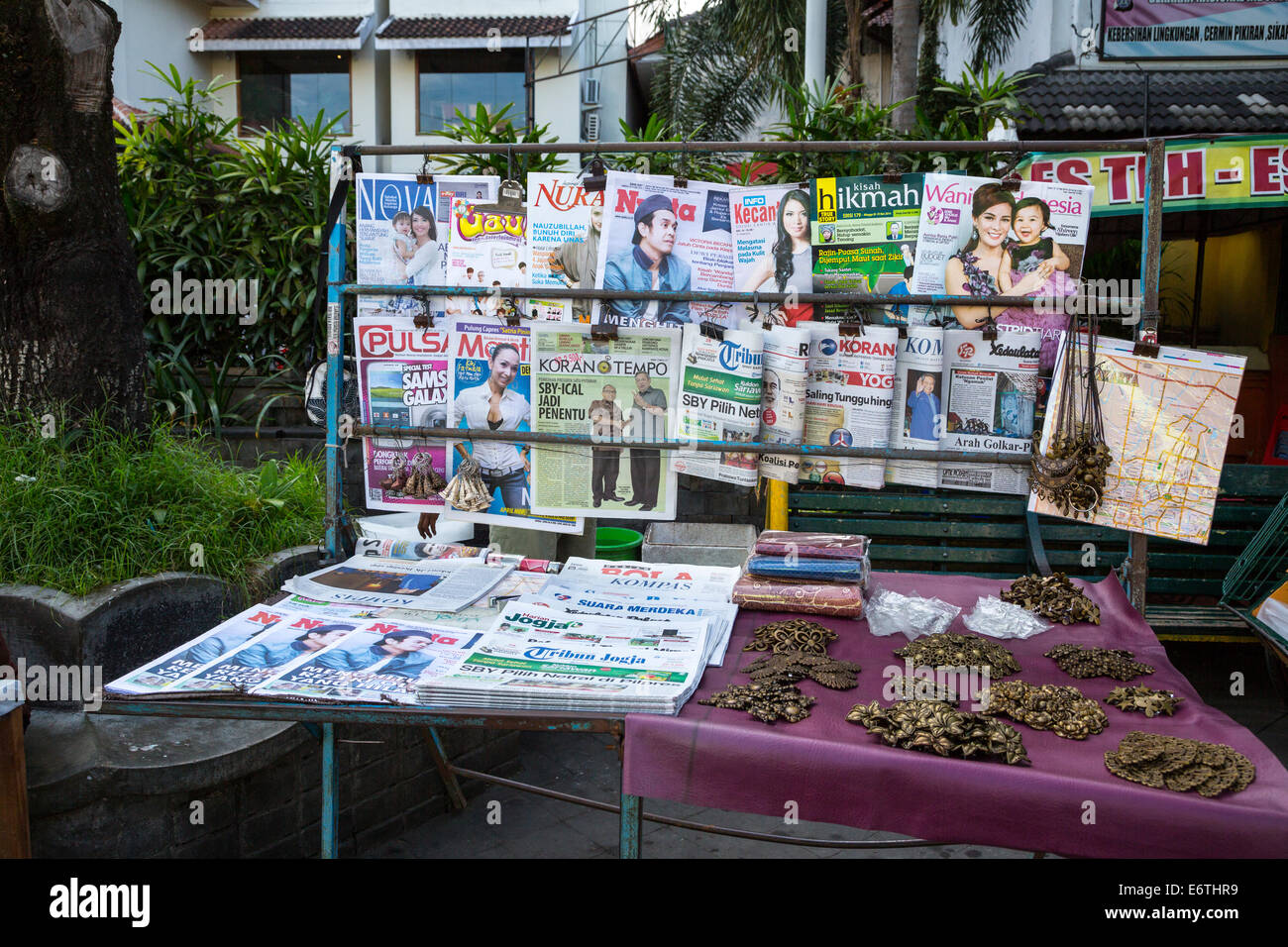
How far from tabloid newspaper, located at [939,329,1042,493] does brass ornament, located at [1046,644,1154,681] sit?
19.3 inches

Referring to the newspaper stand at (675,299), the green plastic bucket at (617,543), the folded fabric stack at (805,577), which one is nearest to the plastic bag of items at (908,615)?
the folded fabric stack at (805,577)

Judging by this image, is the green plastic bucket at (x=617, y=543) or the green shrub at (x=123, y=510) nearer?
the green shrub at (x=123, y=510)

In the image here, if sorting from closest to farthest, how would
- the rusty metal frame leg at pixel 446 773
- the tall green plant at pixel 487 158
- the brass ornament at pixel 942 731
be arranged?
the brass ornament at pixel 942 731
the rusty metal frame leg at pixel 446 773
the tall green plant at pixel 487 158

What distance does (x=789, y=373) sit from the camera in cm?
256

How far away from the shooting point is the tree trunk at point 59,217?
3.68m

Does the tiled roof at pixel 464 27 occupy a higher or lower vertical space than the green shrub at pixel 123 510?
higher

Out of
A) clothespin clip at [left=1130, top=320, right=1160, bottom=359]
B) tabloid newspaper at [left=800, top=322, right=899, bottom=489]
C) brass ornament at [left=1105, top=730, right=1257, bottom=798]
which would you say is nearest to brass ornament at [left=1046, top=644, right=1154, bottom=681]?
brass ornament at [left=1105, top=730, right=1257, bottom=798]

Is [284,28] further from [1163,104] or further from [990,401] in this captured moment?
[990,401]

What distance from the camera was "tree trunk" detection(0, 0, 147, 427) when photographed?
3.68 m

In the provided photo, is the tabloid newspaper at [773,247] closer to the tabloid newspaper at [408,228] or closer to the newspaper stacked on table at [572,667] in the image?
the tabloid newspaper at [408,228]

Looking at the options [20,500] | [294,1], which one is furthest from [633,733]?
[294,1]

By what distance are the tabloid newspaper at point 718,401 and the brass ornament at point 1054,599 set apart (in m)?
0.79

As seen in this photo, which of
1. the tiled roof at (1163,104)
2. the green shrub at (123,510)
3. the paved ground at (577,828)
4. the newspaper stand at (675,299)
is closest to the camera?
the newspaper stand at (675,299)
